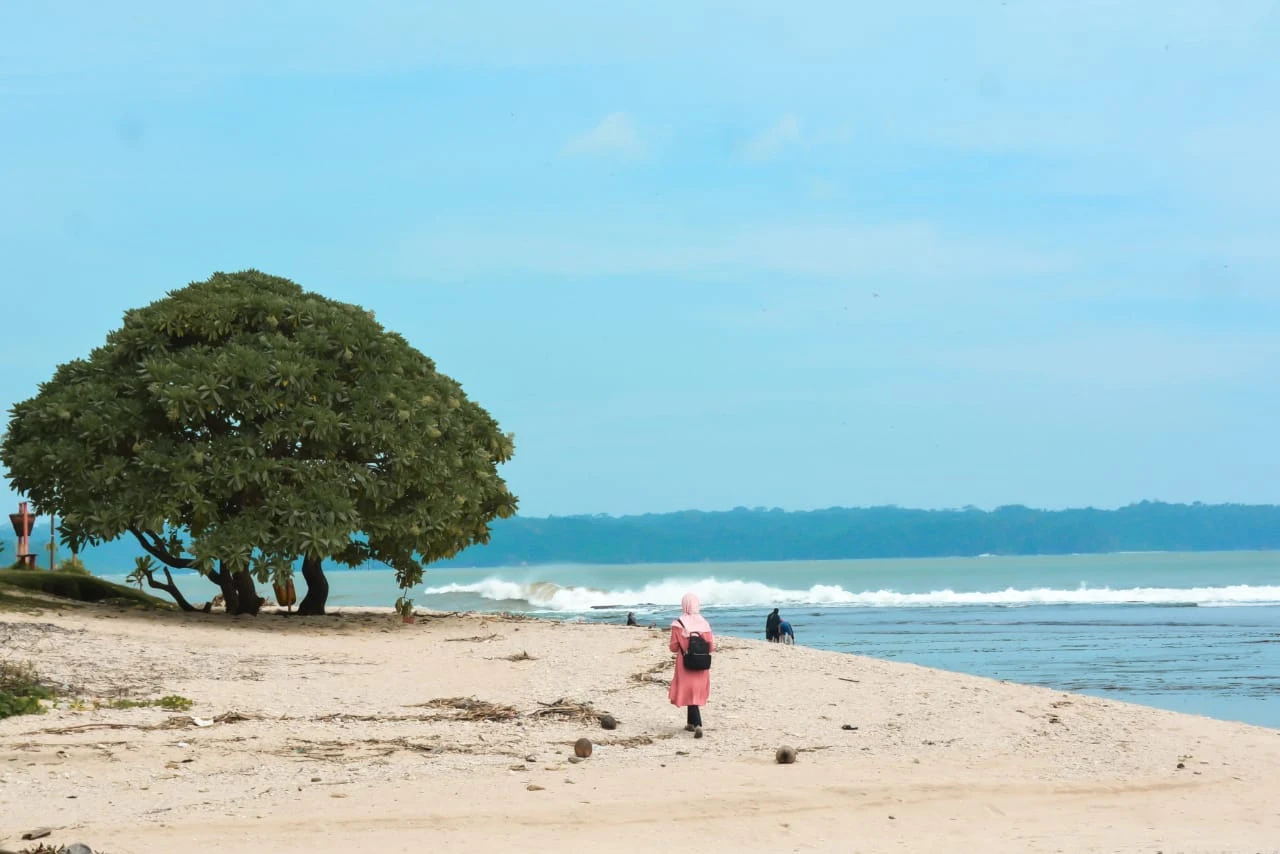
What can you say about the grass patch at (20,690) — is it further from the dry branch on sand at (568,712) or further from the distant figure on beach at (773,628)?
the distant figure on beach at (773,628)

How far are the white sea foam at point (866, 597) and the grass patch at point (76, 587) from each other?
1454 inches

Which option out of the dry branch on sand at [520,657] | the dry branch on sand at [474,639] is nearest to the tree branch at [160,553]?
the dry branch on sand at [474,639]

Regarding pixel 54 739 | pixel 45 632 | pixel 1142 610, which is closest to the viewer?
pixel 54 739

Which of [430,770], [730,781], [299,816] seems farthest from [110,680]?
[730,781]

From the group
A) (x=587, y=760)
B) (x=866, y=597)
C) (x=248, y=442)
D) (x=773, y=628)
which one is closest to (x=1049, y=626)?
(x=773, y=628)

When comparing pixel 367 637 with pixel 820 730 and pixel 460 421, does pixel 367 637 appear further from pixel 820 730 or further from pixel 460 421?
pixel 820 730

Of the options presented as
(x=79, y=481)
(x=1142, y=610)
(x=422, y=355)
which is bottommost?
(x=1142, y=610)

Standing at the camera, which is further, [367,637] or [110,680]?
[367,637]

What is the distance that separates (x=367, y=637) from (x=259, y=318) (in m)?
4.77

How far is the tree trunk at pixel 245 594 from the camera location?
793 inches

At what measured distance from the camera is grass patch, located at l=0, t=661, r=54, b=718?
11102 millimetres

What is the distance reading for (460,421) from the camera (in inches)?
819

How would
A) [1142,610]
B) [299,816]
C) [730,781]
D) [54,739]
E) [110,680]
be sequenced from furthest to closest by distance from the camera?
[1142,610], [110,680], [54,739], [730,781], [299,816]

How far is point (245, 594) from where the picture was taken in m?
20.3
